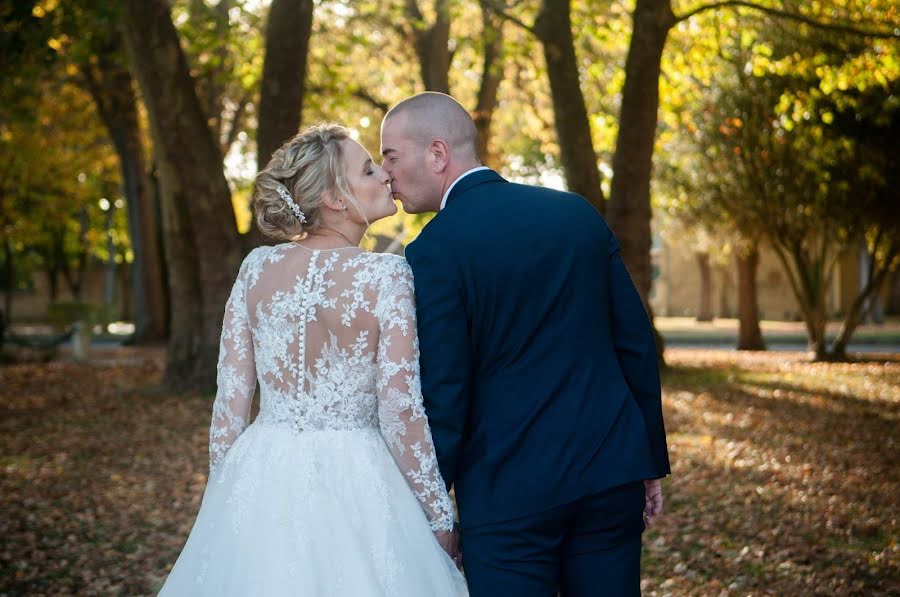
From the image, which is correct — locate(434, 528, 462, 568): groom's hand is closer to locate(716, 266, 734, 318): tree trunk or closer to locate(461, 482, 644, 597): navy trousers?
locate(461, 482, 644, 597): navy trousers

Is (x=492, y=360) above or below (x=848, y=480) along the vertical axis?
above

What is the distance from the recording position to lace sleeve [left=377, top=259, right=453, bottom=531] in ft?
10.5

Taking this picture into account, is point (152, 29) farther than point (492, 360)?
Yes

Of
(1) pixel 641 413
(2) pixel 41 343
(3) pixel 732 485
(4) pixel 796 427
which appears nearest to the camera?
(1) pixel 641 413

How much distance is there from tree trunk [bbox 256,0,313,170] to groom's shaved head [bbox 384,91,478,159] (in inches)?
413

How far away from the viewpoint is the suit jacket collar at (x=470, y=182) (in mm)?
3248

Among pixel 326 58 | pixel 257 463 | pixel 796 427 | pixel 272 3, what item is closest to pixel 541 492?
pixel 257 463

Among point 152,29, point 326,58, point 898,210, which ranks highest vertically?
point 326,58

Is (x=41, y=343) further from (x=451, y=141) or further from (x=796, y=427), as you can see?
(x=451, y=141)

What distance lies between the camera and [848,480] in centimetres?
892

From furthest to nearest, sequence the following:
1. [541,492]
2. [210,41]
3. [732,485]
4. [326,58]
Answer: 1. [326,58]
2. [210,41]
3. [732,485]
4. [541,492]

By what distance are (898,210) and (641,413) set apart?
20.2 m

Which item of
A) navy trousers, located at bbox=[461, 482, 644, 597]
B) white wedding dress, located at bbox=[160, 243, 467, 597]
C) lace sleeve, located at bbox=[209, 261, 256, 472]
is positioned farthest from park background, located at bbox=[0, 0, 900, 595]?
lace sleeve, located at bbox=[209, 261, 256, 472]

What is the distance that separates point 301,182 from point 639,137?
1194cm
